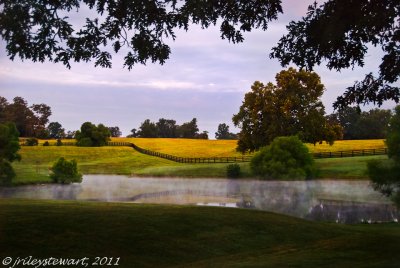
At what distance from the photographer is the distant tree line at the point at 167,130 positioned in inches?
1049

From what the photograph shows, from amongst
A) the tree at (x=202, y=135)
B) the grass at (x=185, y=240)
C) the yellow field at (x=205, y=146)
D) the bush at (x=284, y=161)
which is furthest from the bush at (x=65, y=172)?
the bush at (x=284, y=161)

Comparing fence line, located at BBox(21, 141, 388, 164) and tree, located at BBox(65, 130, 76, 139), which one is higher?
tree, located at BBox(65, 130, 76, 139)

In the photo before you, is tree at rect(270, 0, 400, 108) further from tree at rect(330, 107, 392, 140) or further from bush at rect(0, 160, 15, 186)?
bush at rect(0, 160, 15, 186)

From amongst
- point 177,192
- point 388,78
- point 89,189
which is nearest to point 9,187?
point 89,189

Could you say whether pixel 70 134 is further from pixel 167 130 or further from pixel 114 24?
pixel 114 24

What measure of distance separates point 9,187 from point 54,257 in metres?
13.9

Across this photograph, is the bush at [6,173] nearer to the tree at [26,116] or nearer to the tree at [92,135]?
the tree at [26,116]

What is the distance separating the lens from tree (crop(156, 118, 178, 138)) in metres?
26.6

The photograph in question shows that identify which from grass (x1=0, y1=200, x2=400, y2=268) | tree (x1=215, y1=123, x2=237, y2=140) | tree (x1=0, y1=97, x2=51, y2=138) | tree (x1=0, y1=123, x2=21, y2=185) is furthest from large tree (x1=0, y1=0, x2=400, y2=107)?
tree (x1=215, y1=123, x2=237, y2=140)

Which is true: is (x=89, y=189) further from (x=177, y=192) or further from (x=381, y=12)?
(x=381, y=12)

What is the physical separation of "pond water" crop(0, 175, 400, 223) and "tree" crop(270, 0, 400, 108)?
11628mm

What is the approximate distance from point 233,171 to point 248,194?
2132mm

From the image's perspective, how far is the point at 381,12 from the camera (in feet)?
33.1

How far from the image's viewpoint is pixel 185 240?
12.2 metres
